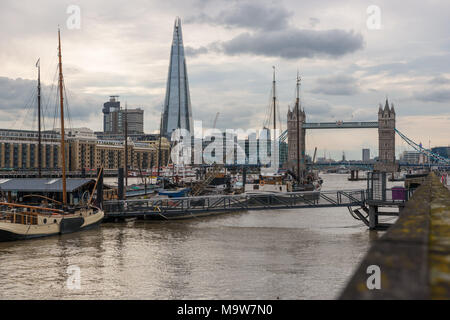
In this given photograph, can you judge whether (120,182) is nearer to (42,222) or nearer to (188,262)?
(42,222)

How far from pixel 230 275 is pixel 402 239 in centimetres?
1742

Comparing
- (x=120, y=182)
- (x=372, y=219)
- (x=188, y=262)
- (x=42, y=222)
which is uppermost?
(x=120, y=182)

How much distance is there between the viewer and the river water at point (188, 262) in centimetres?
1698

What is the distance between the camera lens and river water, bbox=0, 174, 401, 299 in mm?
16984

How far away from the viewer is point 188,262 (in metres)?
22.2

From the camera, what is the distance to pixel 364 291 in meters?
2.04

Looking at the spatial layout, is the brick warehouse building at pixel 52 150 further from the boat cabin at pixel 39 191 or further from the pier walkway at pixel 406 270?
the pier walkway at pixel 406 270

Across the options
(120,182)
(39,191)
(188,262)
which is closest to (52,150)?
(120,182)

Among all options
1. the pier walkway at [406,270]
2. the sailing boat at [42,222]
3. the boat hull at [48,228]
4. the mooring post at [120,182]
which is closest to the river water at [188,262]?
the boat hull at [48,228]

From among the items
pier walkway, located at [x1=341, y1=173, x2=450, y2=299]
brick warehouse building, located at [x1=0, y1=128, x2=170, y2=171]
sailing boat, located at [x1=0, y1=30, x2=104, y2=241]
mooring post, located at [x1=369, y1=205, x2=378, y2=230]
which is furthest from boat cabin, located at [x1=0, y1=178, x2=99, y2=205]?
brick warehouse building, located at [x1=0, y1=128, x2=170, y2=171]

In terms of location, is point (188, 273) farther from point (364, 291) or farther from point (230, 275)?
point (364, 291)

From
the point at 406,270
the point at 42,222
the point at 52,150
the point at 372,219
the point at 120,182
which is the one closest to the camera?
the point at 406,270

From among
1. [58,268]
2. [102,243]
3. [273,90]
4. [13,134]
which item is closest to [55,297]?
[58,268]
